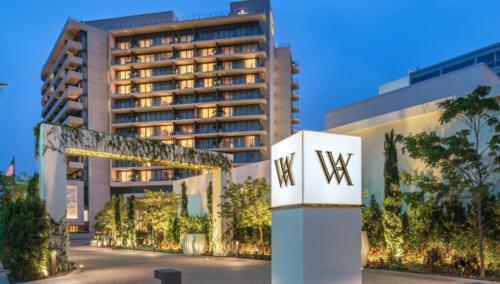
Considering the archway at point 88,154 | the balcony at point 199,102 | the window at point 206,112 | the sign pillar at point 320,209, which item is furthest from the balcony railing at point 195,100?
the sign pillar at point 320,209

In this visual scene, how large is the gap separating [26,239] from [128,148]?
561 centimetres

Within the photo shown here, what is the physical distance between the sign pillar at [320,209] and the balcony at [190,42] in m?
60.5

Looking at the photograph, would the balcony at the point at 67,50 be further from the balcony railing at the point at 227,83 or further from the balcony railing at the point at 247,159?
the balcony railing at the point at 247,159

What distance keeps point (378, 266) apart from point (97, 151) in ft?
40.2

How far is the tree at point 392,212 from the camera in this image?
1538cm

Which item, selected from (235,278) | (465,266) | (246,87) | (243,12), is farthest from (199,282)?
(243,12)

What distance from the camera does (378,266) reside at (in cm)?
1524

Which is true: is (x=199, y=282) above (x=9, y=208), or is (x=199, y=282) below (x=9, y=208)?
below

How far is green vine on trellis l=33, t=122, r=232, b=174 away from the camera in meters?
15.4

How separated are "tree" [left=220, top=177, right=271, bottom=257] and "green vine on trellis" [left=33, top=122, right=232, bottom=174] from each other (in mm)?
2076

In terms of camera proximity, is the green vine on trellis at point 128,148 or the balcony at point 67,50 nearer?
the green vine on trellis at point 128,148

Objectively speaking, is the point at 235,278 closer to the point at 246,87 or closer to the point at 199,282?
the point at 199,282

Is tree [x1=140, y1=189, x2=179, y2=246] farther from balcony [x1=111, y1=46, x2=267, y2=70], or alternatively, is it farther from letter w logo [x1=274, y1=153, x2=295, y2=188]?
balcony [x1=111, y1=46, x2=267, y2=70]

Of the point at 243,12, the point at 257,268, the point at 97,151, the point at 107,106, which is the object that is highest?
the point at 243,12
